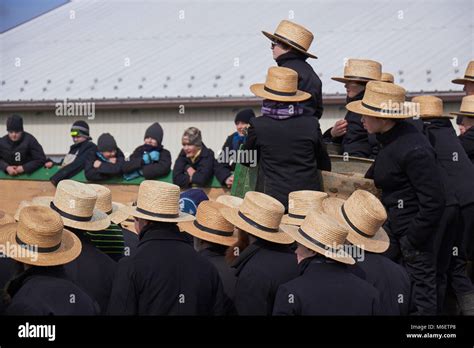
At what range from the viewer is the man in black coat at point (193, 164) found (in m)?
11.7

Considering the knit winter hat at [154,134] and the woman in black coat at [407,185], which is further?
the knit winter hat at [154,134]

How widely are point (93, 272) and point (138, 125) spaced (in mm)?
12256

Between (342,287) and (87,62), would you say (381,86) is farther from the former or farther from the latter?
(87,62)

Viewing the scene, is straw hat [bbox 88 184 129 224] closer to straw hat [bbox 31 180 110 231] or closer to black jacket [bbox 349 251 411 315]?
straw hat [bbox 31 180 110 231]

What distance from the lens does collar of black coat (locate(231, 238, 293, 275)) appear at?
7.34m

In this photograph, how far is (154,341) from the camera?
6297mm

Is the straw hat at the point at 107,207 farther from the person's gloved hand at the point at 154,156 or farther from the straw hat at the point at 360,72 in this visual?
the person's gloved hand at the point at 154,156

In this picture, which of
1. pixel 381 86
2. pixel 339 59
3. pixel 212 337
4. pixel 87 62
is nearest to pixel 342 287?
pixel 212 337

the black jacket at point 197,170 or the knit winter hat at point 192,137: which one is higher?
the knit winter hat at point 192,137

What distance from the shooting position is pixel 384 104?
27.6 ft

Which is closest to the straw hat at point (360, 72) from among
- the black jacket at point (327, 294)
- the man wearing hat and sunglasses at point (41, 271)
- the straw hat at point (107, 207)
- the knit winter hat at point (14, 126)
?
the straw hat at point (107, 207)

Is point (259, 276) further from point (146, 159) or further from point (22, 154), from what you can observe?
point (22, 154)

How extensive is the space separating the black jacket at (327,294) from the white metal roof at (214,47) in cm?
1186

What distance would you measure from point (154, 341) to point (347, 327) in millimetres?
1133
